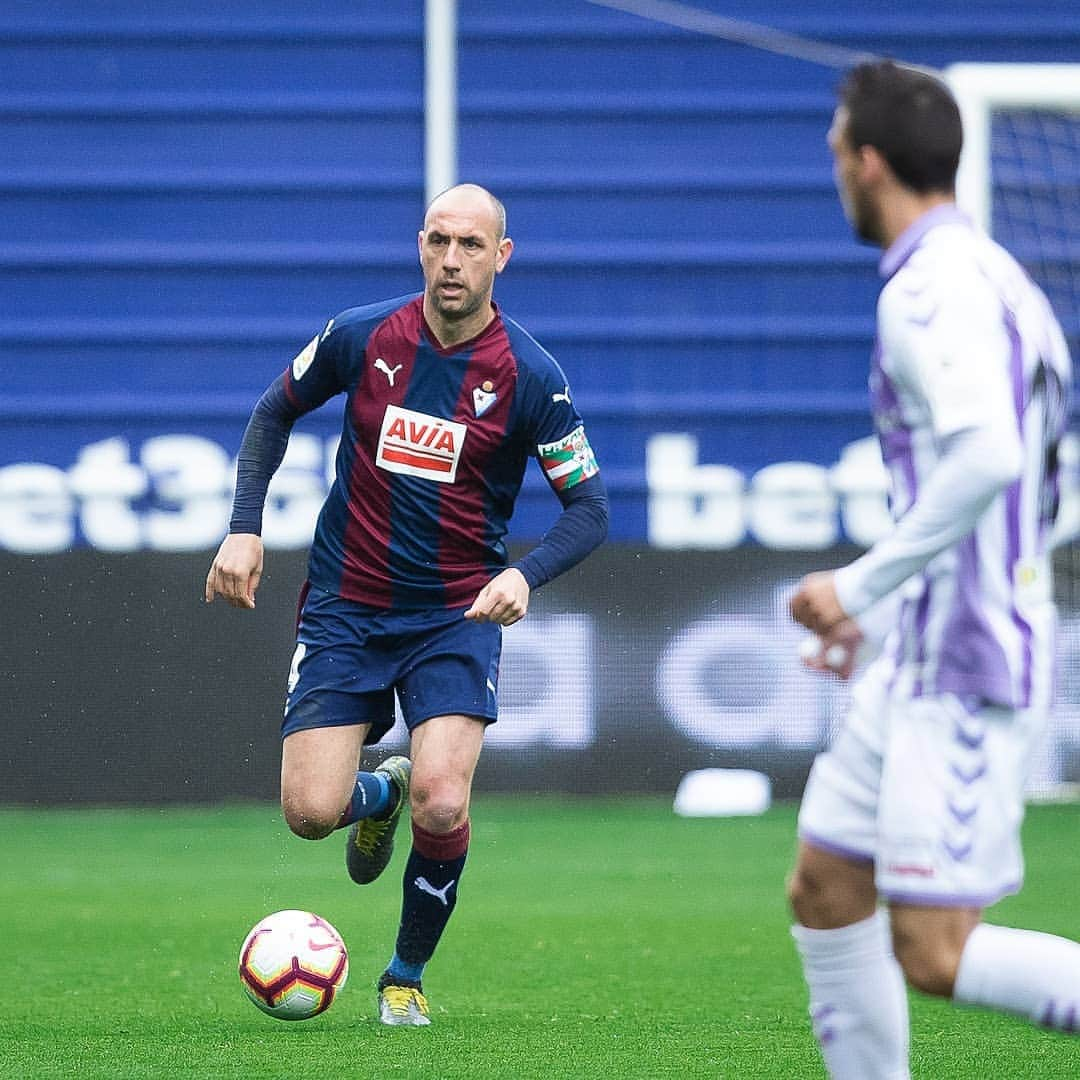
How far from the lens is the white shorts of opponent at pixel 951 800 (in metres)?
2.97

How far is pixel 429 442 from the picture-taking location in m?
5.18

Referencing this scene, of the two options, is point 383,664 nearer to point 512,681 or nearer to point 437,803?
point 437,803

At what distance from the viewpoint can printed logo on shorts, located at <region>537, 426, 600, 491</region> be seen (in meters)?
5.13

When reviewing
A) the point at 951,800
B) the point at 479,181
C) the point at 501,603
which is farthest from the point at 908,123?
the point at 479,181

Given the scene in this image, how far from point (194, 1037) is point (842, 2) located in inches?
323

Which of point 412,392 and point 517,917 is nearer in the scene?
point 412,392

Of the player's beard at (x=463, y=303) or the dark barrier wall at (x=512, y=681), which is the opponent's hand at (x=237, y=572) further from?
the dark barrier wall at (x=512, y=681)

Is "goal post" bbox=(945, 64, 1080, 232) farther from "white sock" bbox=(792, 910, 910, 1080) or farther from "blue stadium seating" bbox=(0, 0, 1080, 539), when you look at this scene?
"white sock" bbox=(792, 910, 910, 1080)

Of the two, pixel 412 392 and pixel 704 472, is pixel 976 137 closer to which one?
A: pixel 704 472

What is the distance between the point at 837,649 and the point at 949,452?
0.36m

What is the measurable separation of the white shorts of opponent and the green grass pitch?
Result: 1.37 meters

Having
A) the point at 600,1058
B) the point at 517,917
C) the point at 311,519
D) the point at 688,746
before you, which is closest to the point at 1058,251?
the point at 688,746

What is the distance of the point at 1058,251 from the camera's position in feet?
34.9

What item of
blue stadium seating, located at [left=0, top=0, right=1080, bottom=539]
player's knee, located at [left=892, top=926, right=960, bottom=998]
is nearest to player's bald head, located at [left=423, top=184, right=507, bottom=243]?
player's knee, located at [left=892, top=926, right=960, bottom=998]
